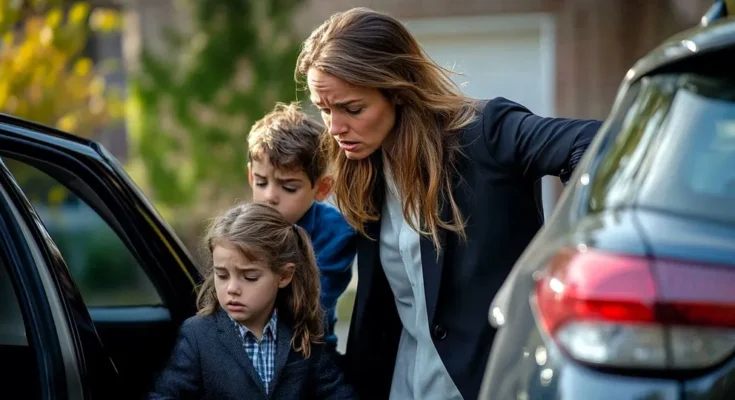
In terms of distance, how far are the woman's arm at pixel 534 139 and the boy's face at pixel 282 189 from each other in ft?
2.41

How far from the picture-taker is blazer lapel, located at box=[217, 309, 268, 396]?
3.12 metres

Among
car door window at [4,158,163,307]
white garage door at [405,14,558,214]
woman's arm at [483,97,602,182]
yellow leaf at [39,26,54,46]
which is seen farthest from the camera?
car door window at [4,158,163,307]

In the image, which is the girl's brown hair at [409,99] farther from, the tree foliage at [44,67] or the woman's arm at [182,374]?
the tree foliage at [44,67]

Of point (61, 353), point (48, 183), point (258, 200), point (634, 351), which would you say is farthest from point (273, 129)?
point (48, 183)

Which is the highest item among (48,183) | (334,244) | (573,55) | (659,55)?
(659,55)

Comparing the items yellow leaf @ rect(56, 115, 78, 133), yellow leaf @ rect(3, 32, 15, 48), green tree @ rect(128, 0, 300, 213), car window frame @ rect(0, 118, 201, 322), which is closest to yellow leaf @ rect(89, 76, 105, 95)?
yellow leaf @ rect(56, 115, 78, 133)

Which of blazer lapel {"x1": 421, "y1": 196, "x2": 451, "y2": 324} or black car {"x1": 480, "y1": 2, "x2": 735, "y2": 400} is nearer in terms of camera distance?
black car {"x1": 480, "y1": 2, "x2": 735, "y2": 400}

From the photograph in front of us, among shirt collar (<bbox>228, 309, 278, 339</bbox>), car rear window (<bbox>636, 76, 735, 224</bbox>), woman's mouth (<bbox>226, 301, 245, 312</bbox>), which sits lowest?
shirt collar (<bbox>228, 309, 278, 339</bbox>)

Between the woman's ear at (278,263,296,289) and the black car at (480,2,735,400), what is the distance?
48.0 inches

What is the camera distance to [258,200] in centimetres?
360

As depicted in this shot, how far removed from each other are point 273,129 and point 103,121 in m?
5.04

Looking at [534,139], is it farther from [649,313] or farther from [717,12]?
[649,313]

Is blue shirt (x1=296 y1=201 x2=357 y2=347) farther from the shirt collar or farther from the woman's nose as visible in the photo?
the woman's nose

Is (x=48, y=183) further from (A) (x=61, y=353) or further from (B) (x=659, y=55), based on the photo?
(B) (x=659, y=55)
